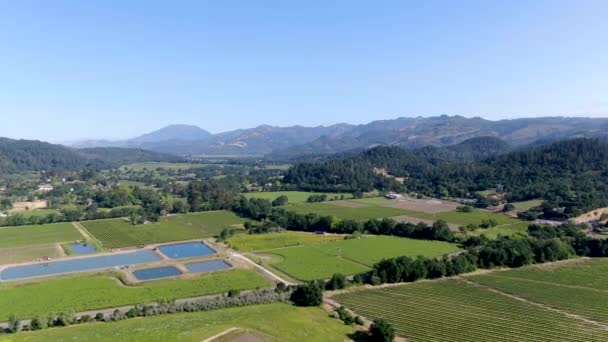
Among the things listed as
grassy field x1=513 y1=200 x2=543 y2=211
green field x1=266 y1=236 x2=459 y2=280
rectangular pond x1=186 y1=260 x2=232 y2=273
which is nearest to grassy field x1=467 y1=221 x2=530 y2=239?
green field x1=266 y1=236 x2=459 y2=280

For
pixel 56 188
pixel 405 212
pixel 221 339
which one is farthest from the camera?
pixel 56 188

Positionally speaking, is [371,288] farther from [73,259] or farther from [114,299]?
[73,259]

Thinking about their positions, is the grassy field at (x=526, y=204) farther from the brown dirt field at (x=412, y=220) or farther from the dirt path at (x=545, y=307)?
the dirt path at (x=545, y=307)

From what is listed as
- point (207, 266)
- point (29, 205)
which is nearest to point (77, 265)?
point (207, 266)

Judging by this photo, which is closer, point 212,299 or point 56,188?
point 212,299

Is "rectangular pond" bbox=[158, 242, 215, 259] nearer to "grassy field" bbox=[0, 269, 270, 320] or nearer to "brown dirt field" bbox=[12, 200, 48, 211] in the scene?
"grassy field" bbox=[0, 269, 270, 320]

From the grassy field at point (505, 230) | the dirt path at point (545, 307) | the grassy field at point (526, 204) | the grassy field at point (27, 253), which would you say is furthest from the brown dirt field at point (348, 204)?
the grassy field at point (27, 253)

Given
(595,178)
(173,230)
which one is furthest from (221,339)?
(595,178)
